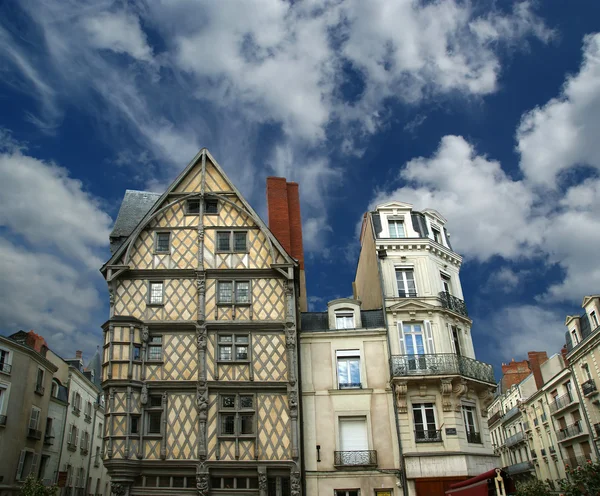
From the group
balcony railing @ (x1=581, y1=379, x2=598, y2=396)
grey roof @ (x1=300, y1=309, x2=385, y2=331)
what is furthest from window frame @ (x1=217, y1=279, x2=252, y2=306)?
balcony railing @ (x1=581, y1=379, x2=598, y2=396)

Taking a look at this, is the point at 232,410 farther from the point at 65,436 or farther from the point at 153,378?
the point at 65,436

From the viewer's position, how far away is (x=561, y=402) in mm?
35469

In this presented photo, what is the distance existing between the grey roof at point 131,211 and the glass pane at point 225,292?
4.99 metres

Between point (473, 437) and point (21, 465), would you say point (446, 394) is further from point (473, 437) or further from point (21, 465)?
point (21, 465)

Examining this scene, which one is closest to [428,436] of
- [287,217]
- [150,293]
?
[287,217]

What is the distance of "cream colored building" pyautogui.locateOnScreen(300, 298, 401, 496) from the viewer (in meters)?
19.1

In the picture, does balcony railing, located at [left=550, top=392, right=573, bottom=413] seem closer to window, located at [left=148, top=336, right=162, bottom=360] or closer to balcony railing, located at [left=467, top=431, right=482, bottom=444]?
balcony railing, located at [left=467, top=431, right=482, bottom=444]

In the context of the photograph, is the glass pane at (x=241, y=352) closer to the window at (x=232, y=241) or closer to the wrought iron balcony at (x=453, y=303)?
the window at (x=232, y=241)

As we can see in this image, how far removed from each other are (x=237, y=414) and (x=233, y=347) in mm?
2291

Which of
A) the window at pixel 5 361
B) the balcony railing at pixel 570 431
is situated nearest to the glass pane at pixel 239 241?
the window at pixel 5 361

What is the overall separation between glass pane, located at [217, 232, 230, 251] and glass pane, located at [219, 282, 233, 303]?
147 centimetres

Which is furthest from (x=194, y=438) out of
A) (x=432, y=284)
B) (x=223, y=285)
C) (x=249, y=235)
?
(x=432, y=284)

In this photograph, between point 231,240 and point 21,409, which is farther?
point 21,409

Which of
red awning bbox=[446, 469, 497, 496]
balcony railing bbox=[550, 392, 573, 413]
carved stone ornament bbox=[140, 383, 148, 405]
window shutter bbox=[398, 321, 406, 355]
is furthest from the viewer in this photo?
balcony railing bbox=[550, 392, 573, 413]
